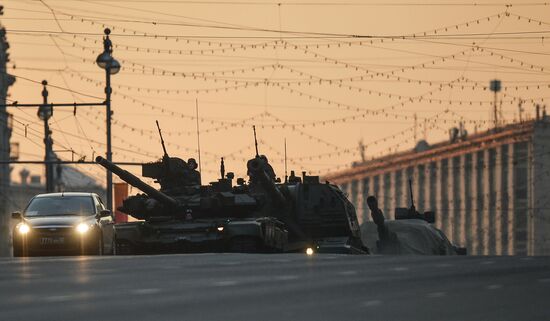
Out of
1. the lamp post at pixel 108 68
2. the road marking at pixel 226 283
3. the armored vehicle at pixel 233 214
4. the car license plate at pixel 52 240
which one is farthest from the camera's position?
the lamp post at pixel 108 68

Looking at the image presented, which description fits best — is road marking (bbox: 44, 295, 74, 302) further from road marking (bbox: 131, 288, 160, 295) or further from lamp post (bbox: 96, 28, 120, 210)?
lamp post (bbox: 96, 28, 120, 210)

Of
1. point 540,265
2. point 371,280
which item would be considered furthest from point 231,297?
point 540,265

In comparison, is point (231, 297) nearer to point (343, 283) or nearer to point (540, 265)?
point (343, 283)

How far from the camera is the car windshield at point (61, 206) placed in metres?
31.5

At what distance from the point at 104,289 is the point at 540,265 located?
226 inches

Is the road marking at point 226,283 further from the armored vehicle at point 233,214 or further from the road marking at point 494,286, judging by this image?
the armored vehicle at point 233,214

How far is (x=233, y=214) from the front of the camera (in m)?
33.8

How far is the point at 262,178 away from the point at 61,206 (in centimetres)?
483

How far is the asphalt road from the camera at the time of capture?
11.5 m

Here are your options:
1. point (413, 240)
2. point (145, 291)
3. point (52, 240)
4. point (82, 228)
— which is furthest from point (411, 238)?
point (145, 291)

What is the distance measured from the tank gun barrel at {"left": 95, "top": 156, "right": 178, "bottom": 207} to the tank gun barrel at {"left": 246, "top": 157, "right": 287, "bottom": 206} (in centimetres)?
196

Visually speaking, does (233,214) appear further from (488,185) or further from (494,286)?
(488,185)

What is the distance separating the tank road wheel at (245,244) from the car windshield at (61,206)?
3074mm

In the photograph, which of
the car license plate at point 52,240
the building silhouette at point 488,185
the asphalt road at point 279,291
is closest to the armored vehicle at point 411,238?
the car license plate at point 52,240
